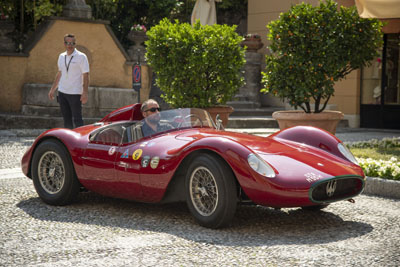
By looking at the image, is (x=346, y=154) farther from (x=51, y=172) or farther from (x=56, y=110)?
(x=56, y=110)

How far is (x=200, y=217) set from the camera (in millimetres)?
5078

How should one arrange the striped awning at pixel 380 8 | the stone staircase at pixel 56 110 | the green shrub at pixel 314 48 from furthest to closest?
the stone staircase at pixel 56 110 → the striped awning at pixel 380 8 → the green shrub at pixel 314 48

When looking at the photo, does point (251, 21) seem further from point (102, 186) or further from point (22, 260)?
point (22, 260)

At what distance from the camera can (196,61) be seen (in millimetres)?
11031

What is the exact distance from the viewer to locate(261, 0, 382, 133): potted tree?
393 inches

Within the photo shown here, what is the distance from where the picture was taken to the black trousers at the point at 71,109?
32.5 ft

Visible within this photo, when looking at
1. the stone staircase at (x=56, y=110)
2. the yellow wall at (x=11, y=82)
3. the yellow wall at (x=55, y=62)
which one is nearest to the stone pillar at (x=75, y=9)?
the yellow wall at (x=55, y=62)

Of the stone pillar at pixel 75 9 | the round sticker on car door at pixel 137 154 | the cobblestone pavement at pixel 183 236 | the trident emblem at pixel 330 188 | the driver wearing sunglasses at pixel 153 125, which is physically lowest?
the cobblestone pavement at pixel 183 236

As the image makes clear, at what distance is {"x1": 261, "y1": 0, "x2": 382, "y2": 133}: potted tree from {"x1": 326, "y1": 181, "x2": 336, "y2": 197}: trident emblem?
5122 mm

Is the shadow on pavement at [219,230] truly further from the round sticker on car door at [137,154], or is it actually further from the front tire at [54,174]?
the round sticker on car door at [137,154]

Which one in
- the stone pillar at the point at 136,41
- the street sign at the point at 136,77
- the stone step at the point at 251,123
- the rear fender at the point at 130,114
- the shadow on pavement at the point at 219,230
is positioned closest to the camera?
the shadow on pavement at the point at 219,230

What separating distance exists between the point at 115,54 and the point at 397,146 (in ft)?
27.7

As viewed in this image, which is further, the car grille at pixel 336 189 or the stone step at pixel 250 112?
the stone step at pixel 250 112

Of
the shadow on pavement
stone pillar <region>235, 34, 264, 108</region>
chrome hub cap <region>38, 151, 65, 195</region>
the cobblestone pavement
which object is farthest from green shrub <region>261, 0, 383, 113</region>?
stone pillar <region>235, 34, 264, 108</region>
